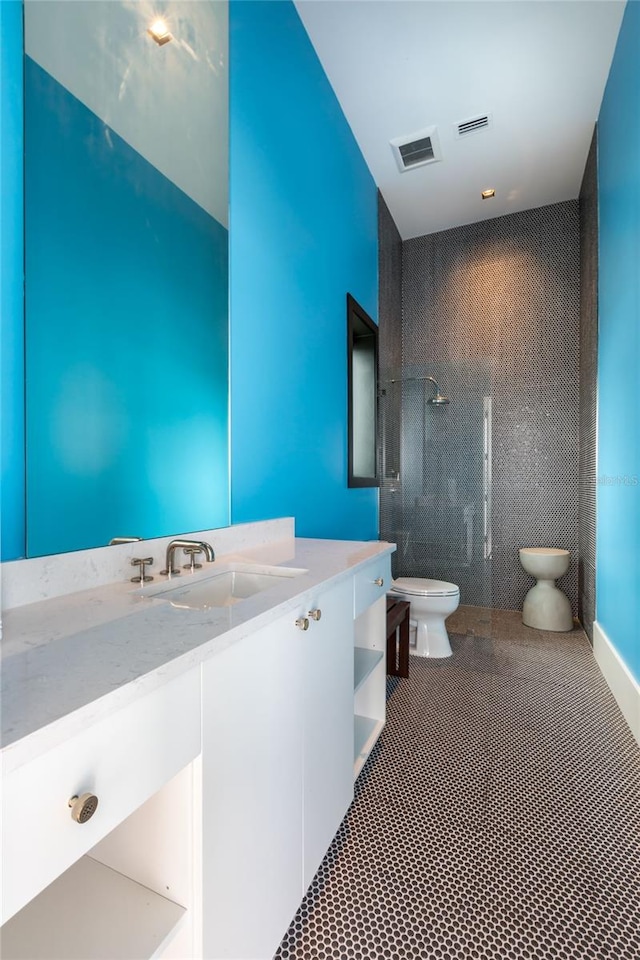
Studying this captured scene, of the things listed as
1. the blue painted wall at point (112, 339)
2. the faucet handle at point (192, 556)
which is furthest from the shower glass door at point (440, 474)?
the faucet handle at point (192, 556)

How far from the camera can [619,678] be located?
6.99 feet

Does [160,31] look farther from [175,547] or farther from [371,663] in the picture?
[371,663]

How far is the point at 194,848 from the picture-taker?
2.29 feet

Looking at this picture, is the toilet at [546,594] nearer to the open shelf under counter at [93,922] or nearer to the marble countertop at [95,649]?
the marble countertop at [95,649]

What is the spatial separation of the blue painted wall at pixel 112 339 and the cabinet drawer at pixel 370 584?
1.69 ft

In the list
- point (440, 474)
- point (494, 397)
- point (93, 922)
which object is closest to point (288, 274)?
point (440, 474)

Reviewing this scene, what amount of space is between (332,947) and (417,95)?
3.58m

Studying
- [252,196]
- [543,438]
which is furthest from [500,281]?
[252,196]

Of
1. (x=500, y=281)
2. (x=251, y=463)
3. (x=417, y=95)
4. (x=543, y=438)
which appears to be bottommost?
(x=251, y=463)

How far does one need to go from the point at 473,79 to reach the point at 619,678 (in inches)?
125

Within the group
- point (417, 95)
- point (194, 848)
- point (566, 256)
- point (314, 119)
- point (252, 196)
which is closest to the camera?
point (194, 848)

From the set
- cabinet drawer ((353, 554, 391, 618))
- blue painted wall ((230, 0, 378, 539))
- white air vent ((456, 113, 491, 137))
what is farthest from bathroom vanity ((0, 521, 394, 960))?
white air vent ((456, 113, 491, 137))

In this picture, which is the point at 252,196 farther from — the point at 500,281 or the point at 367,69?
the point at 500,281

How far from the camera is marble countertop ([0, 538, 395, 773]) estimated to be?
1.55 feet
